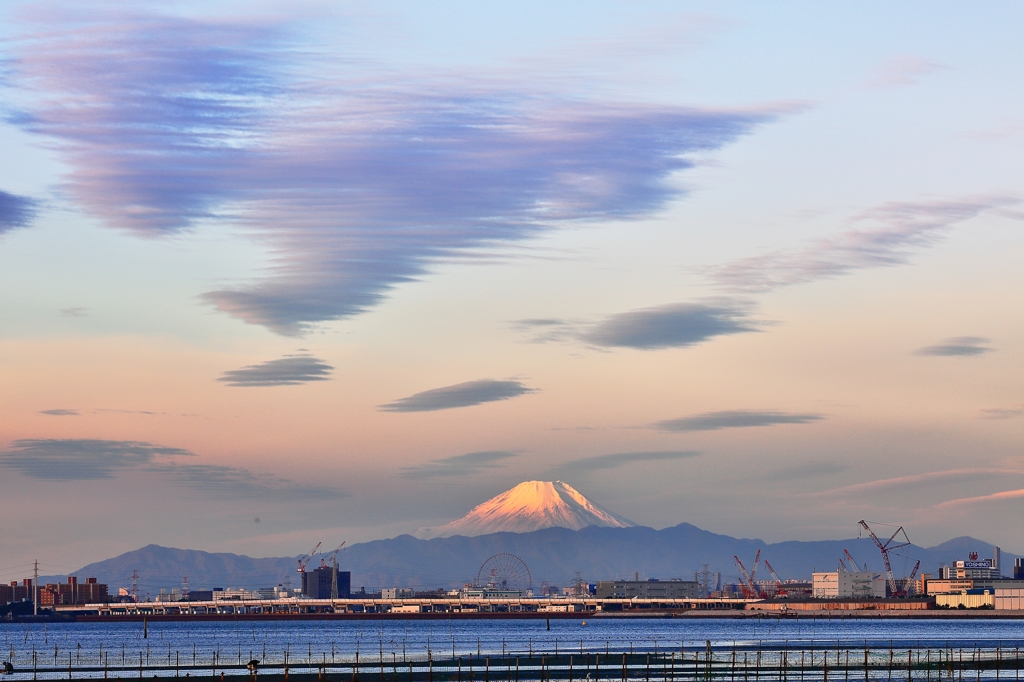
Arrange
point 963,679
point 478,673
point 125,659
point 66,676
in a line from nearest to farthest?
point 963,679
point 478,673
point 66,676
point 125,659

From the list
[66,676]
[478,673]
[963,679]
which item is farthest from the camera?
[66,676]

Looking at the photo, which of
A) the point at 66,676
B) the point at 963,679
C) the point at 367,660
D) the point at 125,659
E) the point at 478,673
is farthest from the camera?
the point at 125,659

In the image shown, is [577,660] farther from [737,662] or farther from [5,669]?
[5,669]

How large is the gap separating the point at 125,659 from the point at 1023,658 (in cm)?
11897

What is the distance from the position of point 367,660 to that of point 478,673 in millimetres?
33661

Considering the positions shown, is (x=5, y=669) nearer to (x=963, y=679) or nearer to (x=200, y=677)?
(x=200, y=677)

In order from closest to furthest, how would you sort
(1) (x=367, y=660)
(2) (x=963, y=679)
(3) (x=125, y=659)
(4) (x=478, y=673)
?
(2) (x=963, y=679) → (4) (x=478, y=673) → (1) (x=367, y=660) → (3) (x=125, y=659)

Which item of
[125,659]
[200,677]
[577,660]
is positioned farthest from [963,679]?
[125,659]

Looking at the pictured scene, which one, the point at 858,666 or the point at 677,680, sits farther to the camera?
the point at 858,666

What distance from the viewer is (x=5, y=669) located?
159 meters

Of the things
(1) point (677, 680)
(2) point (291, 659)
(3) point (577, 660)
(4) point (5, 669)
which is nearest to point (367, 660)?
(2) point (291, 659)

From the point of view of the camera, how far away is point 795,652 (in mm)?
180500

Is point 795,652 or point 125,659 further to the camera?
point 125,659

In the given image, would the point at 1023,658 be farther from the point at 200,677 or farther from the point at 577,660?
the point at 200,677
